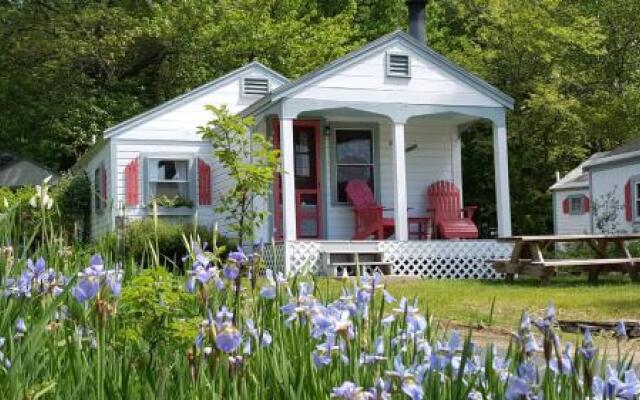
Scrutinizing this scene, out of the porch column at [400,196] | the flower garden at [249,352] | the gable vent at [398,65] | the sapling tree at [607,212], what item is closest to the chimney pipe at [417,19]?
the gable vent at [398,65]

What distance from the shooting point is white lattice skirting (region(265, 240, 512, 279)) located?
15.1 meters

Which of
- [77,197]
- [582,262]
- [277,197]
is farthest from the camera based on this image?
[77,197]

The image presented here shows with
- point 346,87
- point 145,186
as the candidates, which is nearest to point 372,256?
point 346,87

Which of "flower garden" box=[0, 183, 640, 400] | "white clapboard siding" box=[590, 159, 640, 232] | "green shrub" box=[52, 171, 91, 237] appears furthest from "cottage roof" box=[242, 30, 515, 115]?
"flower garden" box=[0, 183, 640, 400]

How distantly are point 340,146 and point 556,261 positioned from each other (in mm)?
5461

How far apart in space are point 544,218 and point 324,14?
40.2 feet

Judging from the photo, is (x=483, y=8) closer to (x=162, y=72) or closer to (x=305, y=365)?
(x=162, y=72)

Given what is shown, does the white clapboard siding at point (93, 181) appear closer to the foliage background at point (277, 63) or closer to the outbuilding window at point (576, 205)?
the foliage background at point (277, 63)

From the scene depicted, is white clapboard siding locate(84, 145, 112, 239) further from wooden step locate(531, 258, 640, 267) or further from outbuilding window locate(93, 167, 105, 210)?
wooden step locate(531, 258, 640, 267)

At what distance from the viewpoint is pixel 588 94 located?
29.2 metres

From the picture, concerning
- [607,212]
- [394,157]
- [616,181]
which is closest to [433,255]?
[394,157]

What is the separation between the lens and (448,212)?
56.9 ft

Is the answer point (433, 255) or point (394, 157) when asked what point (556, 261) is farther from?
point (394, 157)

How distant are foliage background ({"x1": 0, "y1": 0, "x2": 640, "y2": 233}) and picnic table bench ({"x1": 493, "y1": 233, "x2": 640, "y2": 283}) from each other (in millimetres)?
12561
